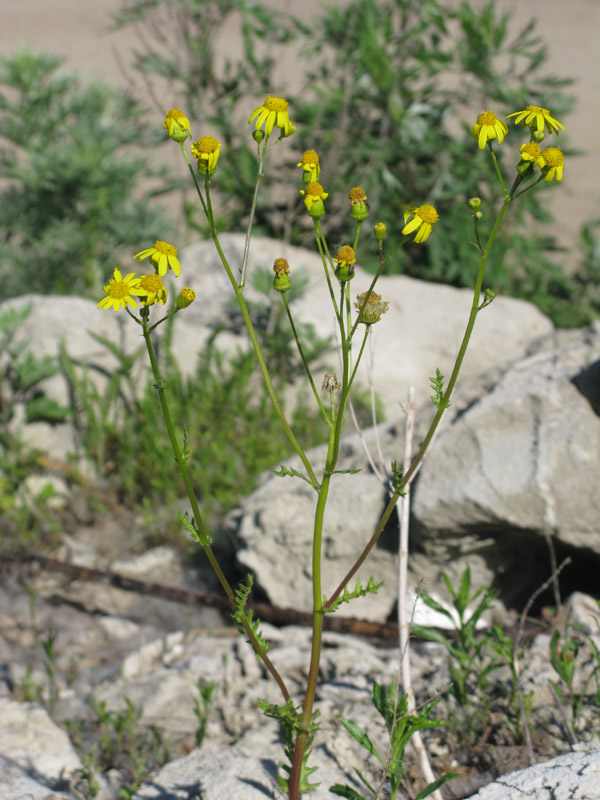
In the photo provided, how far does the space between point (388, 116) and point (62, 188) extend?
2.25 meters

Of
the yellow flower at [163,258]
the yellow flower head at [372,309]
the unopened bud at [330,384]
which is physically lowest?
the unopened bud at [330,384]

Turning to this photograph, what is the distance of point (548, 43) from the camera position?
1346cm

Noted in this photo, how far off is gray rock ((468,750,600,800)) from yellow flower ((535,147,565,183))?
3.89ft

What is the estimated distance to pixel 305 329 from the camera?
4180 mm

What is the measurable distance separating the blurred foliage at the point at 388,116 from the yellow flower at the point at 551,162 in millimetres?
3464

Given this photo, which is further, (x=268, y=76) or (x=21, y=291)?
(x=268, y=76)

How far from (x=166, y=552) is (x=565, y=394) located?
1895mm

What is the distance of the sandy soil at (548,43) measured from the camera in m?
7.83

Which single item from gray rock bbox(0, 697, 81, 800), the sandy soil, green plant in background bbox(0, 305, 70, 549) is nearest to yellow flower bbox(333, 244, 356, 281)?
gray rock bbox(0, 697, 81, 800)

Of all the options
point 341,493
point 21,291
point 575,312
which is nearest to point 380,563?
point 341,493

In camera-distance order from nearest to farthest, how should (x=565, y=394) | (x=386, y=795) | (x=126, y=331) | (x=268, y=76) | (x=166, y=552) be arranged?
(x=386, y=795) → (x=565, y=394) → (x=166, y=552) → (x=126, y=331) → (x=268, y=76)

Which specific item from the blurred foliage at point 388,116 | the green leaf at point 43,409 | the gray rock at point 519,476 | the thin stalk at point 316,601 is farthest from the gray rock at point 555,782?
the blurred foliage at point 388,116

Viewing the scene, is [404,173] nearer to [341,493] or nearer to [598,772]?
[341,493]

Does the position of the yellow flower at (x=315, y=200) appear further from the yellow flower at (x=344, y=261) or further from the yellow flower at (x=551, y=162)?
the yellow flower at (x=551, y=162)
